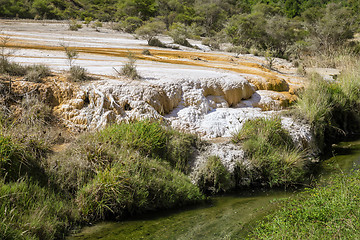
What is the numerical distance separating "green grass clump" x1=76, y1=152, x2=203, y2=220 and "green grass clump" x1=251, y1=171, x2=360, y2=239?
1825 millimetres

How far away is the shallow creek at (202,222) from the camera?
5.02m

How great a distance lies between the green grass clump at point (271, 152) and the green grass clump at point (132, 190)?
1.65 m

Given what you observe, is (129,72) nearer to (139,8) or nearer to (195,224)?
(195,224)

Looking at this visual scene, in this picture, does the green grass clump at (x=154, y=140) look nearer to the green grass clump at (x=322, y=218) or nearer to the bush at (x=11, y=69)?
the green grass clump at (x=322, y=218)

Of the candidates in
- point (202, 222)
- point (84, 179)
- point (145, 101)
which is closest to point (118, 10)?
point (145, 101)

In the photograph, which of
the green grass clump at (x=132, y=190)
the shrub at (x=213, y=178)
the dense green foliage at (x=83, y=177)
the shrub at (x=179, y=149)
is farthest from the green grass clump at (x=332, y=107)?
the green grass clump at (x=132, y=190)

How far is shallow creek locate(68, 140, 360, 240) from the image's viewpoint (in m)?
5.02

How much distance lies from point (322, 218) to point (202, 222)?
1.90 metres

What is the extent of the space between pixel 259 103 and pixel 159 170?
4953mm

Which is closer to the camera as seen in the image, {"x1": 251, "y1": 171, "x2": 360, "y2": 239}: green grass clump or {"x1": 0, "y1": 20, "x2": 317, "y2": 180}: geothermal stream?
{"x1": 251, "y1": 171, "x2": 360, "y2": 239}: green grass clump

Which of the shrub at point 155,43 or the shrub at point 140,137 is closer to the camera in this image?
the shrub at point 140,137

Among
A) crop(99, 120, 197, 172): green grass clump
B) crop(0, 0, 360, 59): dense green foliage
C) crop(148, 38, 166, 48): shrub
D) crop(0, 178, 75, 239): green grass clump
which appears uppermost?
crop(0, 0, 360, 59): dense green foliage

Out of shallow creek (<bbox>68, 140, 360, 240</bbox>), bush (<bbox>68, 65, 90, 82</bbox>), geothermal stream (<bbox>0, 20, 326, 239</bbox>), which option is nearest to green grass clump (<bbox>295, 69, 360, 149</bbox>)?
geothermal stream (<bbox>0, 20, 326, 239</bbox>)

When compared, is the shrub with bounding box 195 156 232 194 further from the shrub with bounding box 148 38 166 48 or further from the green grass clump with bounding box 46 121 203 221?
the shrub with bounding box 148 38 166 48
